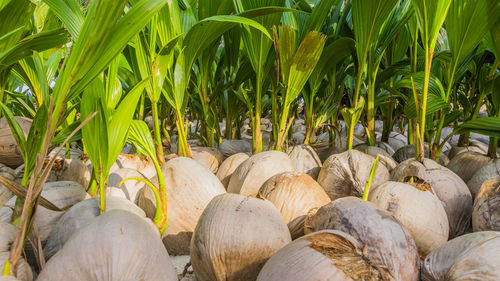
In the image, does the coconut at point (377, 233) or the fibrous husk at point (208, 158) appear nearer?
the coconut at point (377, 233)

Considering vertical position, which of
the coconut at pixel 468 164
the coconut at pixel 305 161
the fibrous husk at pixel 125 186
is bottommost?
the coconut at pixel 468 164

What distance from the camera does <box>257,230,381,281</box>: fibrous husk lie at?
1.78 ft

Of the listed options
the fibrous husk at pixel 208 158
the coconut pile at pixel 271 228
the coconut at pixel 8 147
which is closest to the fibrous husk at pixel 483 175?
the coconut pile at pixel 271 228

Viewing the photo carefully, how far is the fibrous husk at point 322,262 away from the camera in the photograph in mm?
542

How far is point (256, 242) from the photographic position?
0.69 metres

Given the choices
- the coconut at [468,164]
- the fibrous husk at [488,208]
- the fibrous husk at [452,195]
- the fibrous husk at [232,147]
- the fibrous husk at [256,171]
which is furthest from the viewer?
the fibrous husk at [232,147]

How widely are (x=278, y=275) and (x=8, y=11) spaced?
31.7 inches

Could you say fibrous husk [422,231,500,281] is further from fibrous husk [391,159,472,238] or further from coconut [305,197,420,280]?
fibrous husk [391,159,472,238]

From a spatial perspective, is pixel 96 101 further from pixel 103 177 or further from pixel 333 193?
pixel 333 193

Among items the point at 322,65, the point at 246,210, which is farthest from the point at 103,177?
the point at 322,65

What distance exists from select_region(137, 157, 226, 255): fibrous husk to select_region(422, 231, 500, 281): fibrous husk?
1.86 feet

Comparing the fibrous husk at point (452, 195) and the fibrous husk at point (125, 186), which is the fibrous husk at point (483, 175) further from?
the fibrous husk at point (125, 186)

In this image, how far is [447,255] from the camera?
0.67m

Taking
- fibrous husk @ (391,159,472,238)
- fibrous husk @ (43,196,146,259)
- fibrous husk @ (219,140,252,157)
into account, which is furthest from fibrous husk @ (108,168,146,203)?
fibrous husk @ (391,159,472,238)
